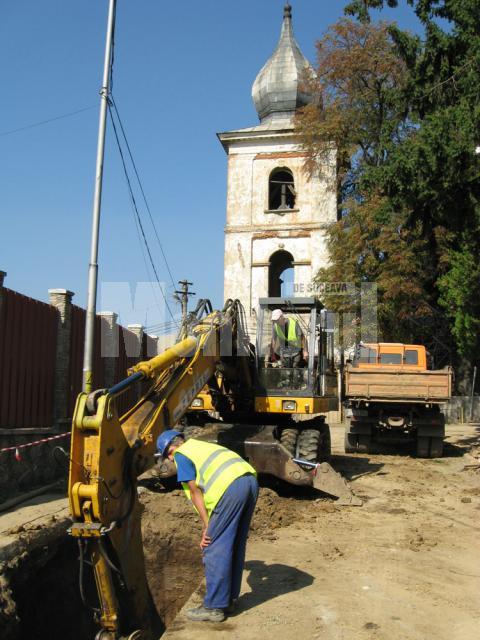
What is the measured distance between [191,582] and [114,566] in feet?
9.18

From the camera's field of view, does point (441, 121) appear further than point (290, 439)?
Yes

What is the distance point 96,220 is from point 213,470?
843cm

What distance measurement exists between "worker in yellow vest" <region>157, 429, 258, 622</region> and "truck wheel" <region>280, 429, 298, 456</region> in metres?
4.57

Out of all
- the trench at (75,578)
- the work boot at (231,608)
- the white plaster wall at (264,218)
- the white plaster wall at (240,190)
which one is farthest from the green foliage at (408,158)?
the work boot at (231,608)

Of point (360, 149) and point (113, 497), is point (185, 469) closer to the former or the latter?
point (113, 497)

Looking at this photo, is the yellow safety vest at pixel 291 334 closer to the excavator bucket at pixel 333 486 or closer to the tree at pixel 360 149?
the excavator bucket at pixel 333 486

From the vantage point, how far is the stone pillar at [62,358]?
12.4m

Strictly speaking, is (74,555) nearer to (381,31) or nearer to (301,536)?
(301,536)

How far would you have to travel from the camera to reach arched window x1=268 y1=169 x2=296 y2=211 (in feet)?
97.6

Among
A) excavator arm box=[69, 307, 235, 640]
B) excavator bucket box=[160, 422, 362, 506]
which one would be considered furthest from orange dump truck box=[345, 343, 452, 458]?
excavator arm box=[69, 307, 235, 640]

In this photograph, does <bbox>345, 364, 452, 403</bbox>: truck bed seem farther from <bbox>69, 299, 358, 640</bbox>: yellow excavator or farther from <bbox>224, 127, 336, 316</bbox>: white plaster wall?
<bbox>224, 127, 336, 316</bbox>: white plaster wall

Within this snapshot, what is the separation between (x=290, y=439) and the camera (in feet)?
31.7

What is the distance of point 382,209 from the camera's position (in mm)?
16969

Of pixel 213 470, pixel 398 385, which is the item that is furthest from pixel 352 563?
pixel 398 385
